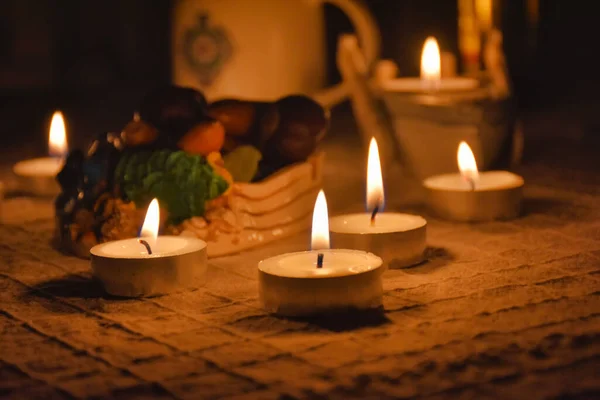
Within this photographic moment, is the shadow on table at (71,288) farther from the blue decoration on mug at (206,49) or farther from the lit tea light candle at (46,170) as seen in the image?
the blue decoration on mug at (206,49)

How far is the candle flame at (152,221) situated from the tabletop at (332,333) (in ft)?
0.45

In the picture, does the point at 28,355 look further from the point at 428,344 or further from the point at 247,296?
the point at 428,344

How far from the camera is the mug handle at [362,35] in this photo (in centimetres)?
296

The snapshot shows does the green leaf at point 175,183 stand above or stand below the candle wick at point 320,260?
above

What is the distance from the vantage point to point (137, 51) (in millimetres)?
5664

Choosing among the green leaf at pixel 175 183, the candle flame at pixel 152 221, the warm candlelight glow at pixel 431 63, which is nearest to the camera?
the candle flame at pixel 152 221

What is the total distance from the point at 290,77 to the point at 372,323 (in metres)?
1.66

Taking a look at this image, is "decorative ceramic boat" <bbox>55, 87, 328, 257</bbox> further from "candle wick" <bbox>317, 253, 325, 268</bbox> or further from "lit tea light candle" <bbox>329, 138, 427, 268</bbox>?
"candle wick" <bbox>317, 253, 325, 268</bbox>

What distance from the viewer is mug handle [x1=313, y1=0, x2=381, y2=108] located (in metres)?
2.96

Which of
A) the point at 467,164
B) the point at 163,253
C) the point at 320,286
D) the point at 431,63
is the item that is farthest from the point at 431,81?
the point at 320,286

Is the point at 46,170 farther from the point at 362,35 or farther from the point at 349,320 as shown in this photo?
the point at 349,320

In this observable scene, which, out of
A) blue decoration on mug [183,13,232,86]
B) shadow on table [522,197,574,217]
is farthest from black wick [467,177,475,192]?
blue decoration on mug [183,13,232,86]

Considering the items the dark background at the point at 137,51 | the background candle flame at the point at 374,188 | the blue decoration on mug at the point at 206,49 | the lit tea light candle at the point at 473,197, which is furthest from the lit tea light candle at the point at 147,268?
the dark background at the point at 137,51

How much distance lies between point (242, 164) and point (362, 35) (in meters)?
1.00
